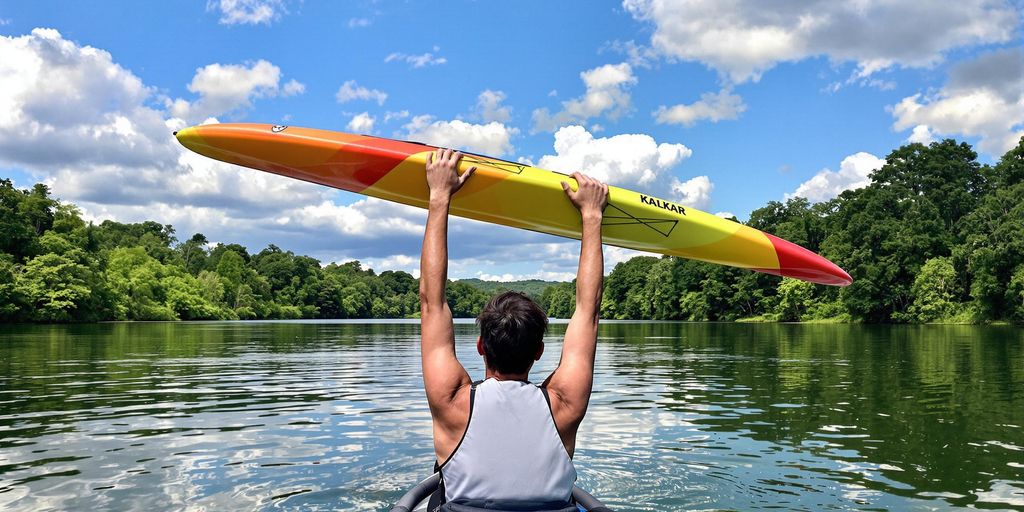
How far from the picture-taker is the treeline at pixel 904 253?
65.4 meters

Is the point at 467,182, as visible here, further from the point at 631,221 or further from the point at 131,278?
the point at 131,278

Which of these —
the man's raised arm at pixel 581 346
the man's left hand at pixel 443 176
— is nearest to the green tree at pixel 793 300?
the man's raised arm at pixel 581 346

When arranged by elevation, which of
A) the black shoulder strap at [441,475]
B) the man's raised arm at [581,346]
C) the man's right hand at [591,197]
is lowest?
the black shoulder strap at [441,475]

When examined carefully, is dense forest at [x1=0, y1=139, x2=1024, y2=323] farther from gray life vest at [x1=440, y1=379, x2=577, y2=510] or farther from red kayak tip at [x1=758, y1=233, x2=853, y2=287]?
gray life vest at [x1=440, y1=379, x2=577, y2=510]

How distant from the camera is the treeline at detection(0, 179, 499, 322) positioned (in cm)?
7138

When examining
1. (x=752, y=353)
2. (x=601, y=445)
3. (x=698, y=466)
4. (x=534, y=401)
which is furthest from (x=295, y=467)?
(x=752, y=353)

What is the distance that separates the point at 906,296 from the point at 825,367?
63.7m

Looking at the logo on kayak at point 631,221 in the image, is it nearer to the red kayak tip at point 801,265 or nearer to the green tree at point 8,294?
the red kayak tip at point 801,265

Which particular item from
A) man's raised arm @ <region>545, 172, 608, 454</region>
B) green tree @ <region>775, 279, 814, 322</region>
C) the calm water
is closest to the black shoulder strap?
man's raised arm @ <region>545, 172, 608, 454</region>

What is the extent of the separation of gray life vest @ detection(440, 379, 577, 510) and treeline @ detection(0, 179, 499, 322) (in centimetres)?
7796

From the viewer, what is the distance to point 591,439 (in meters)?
10.3

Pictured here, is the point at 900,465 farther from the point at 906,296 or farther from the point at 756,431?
the point at 906,296

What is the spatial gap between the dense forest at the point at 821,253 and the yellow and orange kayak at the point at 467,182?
66201mm

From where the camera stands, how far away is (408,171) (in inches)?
237
